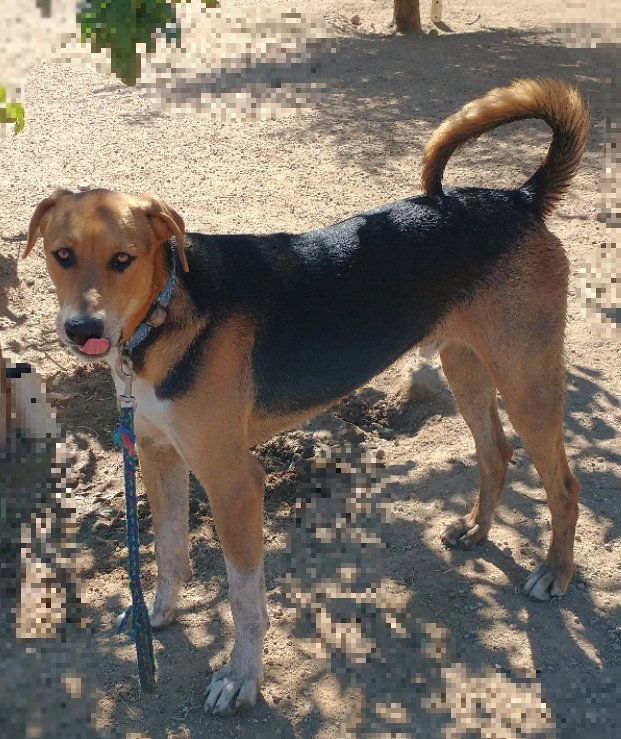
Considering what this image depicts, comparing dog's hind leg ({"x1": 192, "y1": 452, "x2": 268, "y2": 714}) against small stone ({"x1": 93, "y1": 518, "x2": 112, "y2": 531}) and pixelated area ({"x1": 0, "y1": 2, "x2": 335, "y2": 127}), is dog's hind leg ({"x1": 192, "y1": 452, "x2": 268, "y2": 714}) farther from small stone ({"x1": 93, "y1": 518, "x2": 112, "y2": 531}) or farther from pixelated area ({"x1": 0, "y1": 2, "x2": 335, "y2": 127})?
pixelated area ({"x1": 0, "y1": 2, "x2": 335, "y2": 127})

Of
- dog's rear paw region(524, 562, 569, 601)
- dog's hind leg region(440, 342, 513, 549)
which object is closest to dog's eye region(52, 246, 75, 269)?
dog's hind leg region(440, 342, 513, 549)

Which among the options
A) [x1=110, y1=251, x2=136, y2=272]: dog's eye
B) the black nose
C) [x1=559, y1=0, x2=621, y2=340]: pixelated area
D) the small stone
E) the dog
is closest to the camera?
the black nose

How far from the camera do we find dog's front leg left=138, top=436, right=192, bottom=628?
423 centimetres

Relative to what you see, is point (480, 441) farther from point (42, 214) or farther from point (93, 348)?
point (42, 214)

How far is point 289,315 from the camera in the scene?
3.99 m

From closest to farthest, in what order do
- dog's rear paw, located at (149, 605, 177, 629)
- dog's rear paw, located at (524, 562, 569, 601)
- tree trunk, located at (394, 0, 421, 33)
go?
dog's rear paw, located at (149, 605, 177, 629)
dog's rear paw, located at (524, 562, 569, 601)
tree trunk, located at (394, 0, 421, 33)

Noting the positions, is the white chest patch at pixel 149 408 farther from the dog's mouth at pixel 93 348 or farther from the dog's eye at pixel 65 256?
the dog's eye at pixel 65 256

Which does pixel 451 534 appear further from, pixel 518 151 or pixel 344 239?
pixel 518 151

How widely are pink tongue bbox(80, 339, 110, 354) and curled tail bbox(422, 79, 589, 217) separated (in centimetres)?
184

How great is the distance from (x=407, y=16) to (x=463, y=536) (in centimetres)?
1149

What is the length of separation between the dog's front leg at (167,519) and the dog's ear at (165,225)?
1022 mm

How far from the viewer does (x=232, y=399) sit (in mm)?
3801

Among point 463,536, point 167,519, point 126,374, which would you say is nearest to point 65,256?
point 126,374

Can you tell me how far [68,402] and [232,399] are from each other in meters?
2.55
